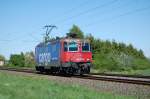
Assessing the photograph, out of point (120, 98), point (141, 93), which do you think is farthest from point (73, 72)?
point (120, 98)

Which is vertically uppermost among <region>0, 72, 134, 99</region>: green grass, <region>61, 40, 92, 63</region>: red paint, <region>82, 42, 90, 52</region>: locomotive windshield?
<region>82, 42, 90, 52</region>: locomotive windshield

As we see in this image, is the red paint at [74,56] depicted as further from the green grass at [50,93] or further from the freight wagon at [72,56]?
the green grass at [50,93]

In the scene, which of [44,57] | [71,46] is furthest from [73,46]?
[44,57]

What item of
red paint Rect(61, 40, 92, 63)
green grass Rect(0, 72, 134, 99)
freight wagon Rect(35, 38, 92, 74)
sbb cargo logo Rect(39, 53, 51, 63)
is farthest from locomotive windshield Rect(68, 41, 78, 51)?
green grass Rect(0, 72, 134, 99)

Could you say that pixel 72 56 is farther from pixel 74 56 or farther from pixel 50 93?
pixel 50 93

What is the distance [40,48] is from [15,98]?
24.3 meters

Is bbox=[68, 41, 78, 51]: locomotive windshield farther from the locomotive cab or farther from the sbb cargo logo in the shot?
the sbb cargo logo

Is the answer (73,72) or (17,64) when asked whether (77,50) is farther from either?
(17,64)

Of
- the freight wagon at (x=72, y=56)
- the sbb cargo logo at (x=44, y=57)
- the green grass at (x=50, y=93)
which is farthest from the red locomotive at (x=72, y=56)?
the green grass at (x=50, y=93)

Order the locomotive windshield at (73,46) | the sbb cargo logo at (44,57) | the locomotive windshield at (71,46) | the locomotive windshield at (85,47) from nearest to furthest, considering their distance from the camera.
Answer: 1. the locomotive windshield at (71,46)
2. the locomotive windshield at (73,46)
3. the locomotive windshield at (85,47)
4. the sbb cargo logo at (44,57)

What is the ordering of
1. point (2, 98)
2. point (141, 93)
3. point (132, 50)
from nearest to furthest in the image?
point (2, 98), point (141, 93), point (132, 50)

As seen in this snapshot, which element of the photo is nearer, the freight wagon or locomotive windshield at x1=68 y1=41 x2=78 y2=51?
the freight wagon

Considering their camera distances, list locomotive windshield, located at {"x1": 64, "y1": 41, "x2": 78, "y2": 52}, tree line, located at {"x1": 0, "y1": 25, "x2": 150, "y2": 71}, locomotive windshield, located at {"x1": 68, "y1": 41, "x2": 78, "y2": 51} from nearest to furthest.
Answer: locomotive windshield, located at {"x1": 64, "y1": 41, "x2": 78, "y2": 52}
locomotive windshield, located at {"x1": 68, "y1": 41, "x2": 78, "y2": 51}
tree line, located at {"x1": 0, "y1": 25, "x2": 150, "y2": 71}

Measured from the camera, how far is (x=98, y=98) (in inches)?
499
